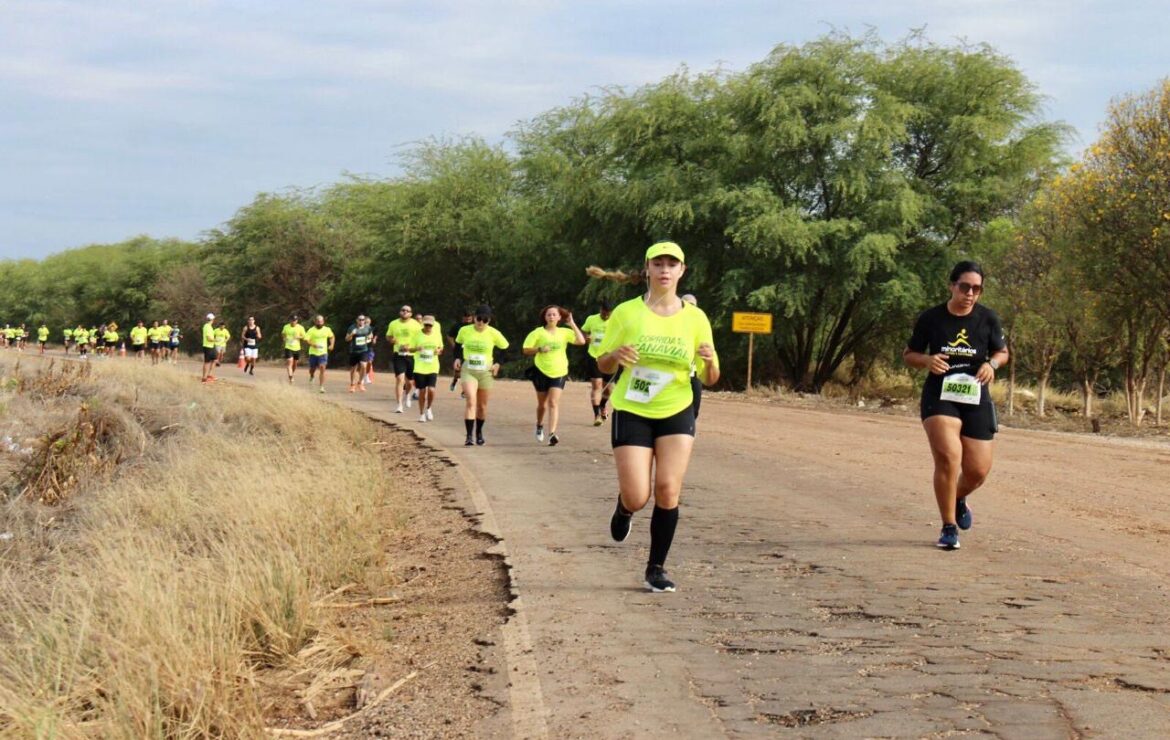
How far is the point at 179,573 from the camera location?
755 centimetres

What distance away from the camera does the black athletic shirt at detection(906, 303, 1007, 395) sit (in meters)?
8.62

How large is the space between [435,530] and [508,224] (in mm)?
45907

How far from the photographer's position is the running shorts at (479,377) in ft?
54.1

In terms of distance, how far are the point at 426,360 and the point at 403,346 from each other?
1654 mm

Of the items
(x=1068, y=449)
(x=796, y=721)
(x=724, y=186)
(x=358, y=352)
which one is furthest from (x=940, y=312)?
(x=724, y=186)

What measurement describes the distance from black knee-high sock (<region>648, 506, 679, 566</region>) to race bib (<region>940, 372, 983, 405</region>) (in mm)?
2418

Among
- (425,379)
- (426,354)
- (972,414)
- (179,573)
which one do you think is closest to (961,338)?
(972,414)

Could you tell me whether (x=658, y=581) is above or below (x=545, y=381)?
below

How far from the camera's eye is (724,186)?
38.3 meters

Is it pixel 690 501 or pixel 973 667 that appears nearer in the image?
pixel 973 667

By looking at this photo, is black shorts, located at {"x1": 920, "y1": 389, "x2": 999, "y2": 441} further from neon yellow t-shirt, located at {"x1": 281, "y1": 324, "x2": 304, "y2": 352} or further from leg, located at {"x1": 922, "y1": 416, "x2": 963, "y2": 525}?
neon yellow t-shirt, located at {"x1": 281, "y1": 324, "x2": 304, "y2": 352}

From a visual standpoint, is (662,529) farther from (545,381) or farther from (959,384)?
(545,381)

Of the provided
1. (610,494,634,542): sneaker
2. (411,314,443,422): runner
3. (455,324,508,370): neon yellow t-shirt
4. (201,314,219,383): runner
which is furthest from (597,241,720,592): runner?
(201,314,219,383): runner

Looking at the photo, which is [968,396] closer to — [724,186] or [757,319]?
[757,319]
